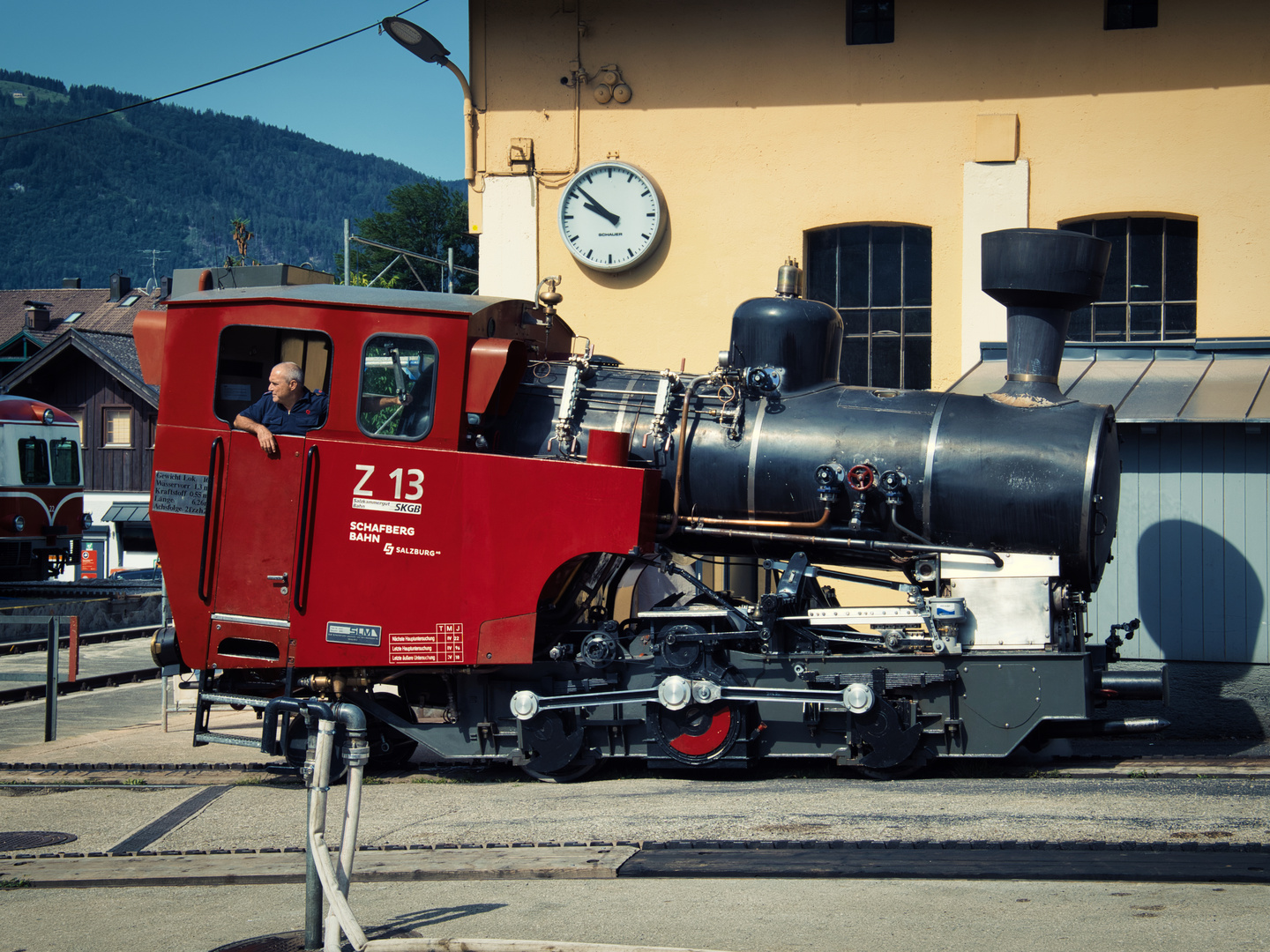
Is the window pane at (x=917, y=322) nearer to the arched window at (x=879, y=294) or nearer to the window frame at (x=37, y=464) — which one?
the arched window at (x=879, y=294)

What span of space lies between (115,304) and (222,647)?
55980 millimetres

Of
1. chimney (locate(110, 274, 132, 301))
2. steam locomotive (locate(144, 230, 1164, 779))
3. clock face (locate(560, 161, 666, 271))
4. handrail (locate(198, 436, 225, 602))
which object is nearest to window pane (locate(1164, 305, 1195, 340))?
steam locomotive (locate(144, 230, 1164, 779))

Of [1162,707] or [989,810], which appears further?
[1162,707]

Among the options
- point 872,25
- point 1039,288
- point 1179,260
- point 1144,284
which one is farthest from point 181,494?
point 1179,260

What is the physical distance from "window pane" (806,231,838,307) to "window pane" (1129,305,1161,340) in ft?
9.38

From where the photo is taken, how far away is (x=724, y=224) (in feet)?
40.6

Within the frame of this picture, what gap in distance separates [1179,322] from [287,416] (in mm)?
8382

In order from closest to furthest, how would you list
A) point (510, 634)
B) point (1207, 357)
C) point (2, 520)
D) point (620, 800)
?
1. point (620, 800)
2. point (510, 634)
3. point (1207, 357)
4. point (2, 520)

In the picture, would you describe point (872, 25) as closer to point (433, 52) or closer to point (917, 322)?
point (917, 322)

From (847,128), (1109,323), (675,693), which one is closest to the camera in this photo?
(675,693)

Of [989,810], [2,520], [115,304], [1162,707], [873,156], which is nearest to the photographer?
[989,810]

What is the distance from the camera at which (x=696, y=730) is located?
25.1 feet

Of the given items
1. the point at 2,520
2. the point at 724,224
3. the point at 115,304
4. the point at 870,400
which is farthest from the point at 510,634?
the point at 115,304

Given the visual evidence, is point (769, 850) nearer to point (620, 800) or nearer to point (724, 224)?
point (620, 800)
